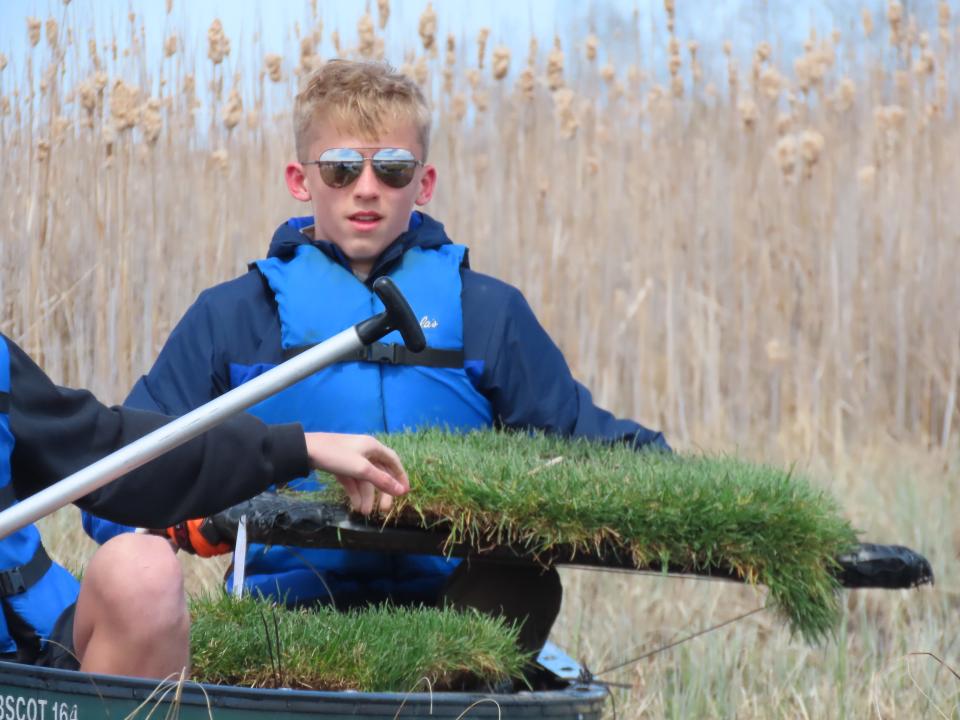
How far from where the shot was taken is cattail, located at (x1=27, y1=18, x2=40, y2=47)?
5184mm

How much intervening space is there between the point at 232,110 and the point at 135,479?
339cm

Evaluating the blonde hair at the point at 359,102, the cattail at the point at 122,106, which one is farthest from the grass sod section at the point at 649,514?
the cattail at the point at 122,106

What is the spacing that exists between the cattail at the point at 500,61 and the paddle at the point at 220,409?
14.4 ft

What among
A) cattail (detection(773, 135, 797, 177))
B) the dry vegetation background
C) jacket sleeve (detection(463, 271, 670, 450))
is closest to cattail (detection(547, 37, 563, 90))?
the dry vegetation background

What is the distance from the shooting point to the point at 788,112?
6.89 metres

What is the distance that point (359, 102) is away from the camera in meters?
3.30

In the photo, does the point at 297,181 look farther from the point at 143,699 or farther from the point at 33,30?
the point at 33,30

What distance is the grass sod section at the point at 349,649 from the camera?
7.70 ft

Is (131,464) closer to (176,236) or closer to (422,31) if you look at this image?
(176,236)

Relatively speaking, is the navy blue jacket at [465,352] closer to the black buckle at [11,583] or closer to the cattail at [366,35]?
the black buckle at [11,583]

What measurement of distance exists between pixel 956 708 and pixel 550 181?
10.7ft

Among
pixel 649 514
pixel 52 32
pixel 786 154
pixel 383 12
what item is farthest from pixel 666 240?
pixel 649 514

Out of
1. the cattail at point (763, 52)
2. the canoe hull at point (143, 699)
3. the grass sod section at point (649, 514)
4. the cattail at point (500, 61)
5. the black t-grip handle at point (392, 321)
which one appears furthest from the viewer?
the cattail at point (763, 52)

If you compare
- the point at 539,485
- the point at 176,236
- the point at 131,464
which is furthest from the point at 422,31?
the point at 131,464
